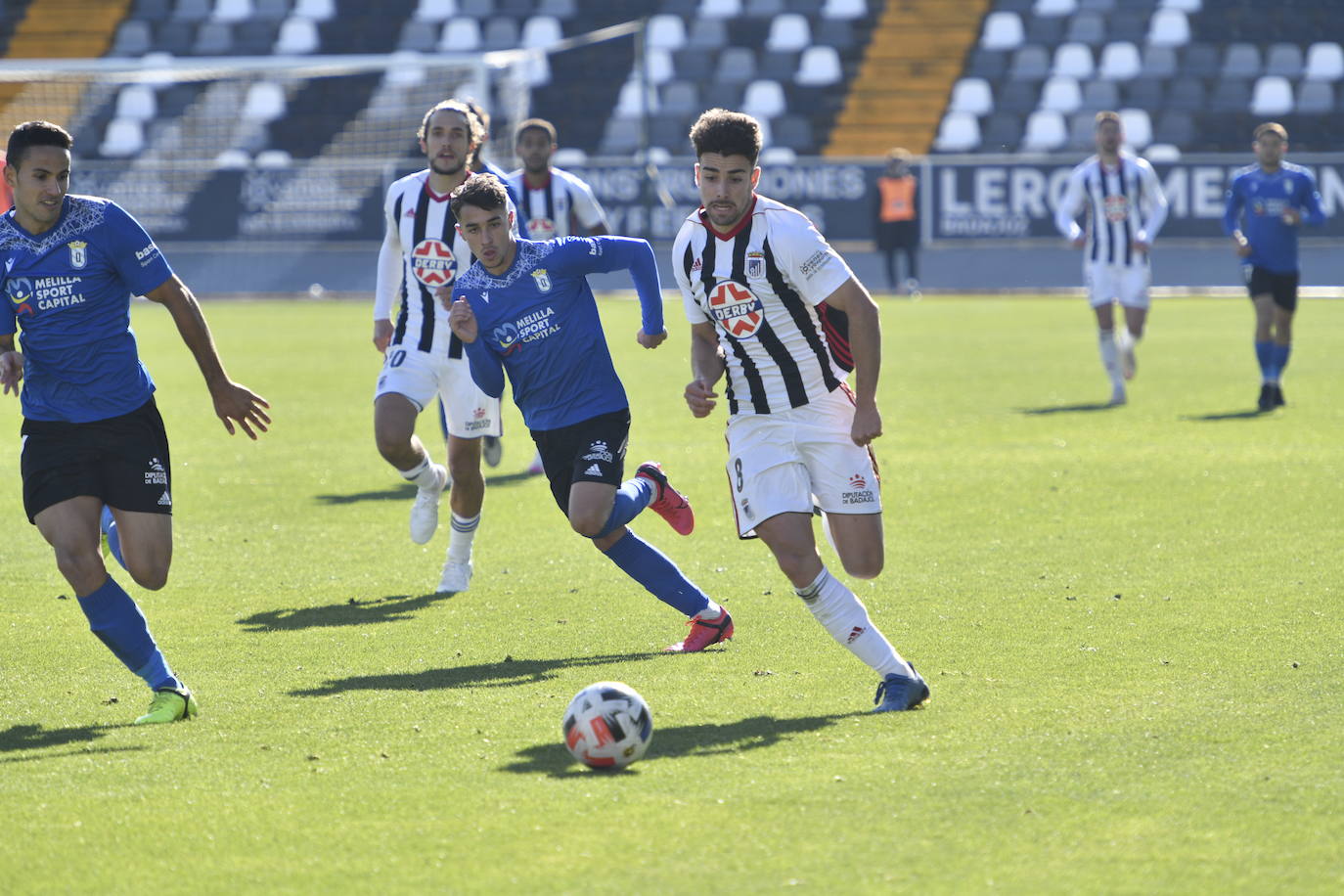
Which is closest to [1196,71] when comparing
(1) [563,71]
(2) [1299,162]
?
(2) [1299,162]

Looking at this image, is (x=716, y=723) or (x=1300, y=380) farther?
(x=1300, y=380)

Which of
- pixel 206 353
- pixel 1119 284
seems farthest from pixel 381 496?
pixel 1119 284

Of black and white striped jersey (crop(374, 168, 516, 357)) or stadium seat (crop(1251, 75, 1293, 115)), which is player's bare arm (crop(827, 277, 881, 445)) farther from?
stadium seat (crop(1251, 75, 1293, 115))

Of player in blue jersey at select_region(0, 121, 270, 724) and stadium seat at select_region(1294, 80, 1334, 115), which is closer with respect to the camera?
player in blue jersey at select_region(0, 121, 270, 724)

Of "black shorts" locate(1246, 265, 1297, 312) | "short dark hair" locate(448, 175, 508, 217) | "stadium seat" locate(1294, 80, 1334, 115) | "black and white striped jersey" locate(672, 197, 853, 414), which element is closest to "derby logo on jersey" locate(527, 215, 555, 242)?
"short dark hair" locate(448, 175, 508, 217)

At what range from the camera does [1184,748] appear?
15.6 feet

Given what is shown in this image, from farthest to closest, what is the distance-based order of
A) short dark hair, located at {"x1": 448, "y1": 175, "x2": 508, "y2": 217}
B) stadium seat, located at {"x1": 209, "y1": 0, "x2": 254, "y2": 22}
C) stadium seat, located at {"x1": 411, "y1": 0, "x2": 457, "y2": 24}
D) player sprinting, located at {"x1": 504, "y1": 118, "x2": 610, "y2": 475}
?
stadium seat, located at {"x1": 209, "y1": 0, "x2": 254, "y2": 22}
stadium seat, located at {"x1": 411, "y1": 0, "x2": 457, "y2": 24}
player sprinting, located at {"x1": 504, "y1": 118, "x2": 610, "y2": 475}
short dark hair, located at {"x1": 448, "y1": 175, "x2": 508, "y2": 217}

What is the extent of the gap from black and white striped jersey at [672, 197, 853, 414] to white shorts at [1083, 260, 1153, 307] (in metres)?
9.50

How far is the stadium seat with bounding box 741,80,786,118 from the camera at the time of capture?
1291 inches

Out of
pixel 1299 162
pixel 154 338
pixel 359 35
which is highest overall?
pixel 359 35

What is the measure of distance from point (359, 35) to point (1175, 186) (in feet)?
52.9

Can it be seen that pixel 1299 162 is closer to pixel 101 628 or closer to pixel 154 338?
pixel 154 338

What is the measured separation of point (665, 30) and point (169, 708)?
99.3 ft

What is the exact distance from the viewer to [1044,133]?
31.5 meters
